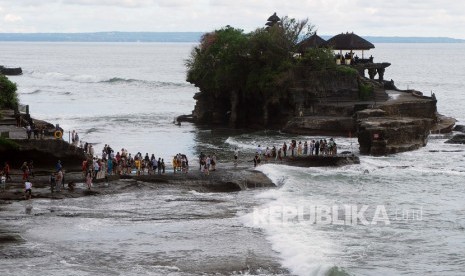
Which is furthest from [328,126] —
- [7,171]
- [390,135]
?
[7,171]

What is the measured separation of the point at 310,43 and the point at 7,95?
82.4 feet

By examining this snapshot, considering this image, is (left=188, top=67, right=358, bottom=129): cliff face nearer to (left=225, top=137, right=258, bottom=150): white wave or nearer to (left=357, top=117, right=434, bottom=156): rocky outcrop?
(left=225, top=137, right=258, bottom=150): white wave

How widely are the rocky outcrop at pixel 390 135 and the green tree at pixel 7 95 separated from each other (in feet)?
73.7

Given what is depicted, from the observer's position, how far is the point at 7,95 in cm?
5606

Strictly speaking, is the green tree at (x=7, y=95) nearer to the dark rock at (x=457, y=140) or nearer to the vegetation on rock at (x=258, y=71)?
the vegetation on rock at (x=258, y=71)

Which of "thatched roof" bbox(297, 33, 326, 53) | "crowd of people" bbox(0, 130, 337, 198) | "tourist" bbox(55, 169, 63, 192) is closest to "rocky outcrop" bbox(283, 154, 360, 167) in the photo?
"crowd of people" bbox(0, 130, 337, 198)

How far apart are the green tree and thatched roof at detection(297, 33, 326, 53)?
23.3m

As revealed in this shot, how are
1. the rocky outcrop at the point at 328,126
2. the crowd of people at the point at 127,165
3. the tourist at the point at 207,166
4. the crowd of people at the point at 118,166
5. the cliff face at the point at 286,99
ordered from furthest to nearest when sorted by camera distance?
the cliff face at the point at 286,99 → the rocky outcrop at the point at 328,126 → the tourist at the point at 207,166 → the crowd of people at the point at 118,166 → the crowd of people at the point at 127,165

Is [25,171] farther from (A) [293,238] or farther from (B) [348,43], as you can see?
(B) [348,43]

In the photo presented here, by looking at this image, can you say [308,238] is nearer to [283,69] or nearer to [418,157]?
[418,157]

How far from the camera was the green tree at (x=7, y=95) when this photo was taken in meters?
55.4

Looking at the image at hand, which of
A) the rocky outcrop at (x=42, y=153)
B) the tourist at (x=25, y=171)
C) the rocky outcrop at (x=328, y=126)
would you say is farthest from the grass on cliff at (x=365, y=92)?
the tourist at (x=25, y=171)

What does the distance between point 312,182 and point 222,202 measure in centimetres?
734

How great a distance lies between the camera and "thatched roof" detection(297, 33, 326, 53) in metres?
68.1
